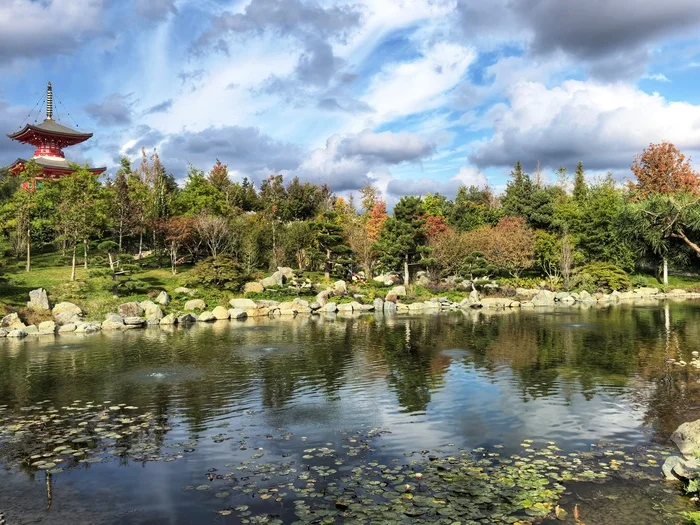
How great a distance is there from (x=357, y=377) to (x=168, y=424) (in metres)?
6.07

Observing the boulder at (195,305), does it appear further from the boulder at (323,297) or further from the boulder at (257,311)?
the boulder at (323,297)

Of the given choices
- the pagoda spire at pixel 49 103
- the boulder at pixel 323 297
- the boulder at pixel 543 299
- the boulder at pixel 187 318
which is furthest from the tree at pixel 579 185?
the pagoda spire at pixel 49 103

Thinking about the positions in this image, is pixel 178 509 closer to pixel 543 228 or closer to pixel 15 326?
pixel 15 326

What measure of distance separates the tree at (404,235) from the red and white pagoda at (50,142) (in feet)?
106

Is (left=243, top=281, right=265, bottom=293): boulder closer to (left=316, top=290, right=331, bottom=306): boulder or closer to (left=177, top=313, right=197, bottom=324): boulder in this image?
(left=316, top=290, right=331, bottom=306): boulder

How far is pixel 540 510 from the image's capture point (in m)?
6.78

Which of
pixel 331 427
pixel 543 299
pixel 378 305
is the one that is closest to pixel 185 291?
pixel 378 305

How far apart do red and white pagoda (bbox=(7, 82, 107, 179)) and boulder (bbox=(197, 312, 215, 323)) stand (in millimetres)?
30588

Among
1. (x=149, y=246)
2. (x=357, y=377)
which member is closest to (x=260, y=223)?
(x=149, y=246)

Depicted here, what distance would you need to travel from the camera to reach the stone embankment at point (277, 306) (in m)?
28.2

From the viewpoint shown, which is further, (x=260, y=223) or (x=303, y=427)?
(x=260, y=223)

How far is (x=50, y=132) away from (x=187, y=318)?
3471 cm

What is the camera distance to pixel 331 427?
427 inches

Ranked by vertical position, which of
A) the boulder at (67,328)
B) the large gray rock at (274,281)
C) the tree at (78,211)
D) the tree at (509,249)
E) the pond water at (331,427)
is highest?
the tree at (78,211)
